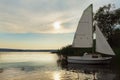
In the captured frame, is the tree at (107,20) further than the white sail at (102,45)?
Yes

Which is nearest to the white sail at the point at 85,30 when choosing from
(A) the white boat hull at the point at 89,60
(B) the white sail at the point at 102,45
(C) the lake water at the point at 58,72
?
(A) the white boat hull at the point at 89,60

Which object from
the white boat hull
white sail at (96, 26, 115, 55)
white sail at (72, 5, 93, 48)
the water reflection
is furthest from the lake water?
white sail at (72, 5, 93, 48)

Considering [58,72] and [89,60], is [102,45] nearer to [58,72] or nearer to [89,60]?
[89,60]

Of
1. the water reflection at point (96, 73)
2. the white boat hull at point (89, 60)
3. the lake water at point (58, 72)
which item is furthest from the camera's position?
the white boat hull at point (89, 60)

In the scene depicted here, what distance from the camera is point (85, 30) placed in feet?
179

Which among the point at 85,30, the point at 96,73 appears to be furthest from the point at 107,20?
the point at 96,73

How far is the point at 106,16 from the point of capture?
253 ft

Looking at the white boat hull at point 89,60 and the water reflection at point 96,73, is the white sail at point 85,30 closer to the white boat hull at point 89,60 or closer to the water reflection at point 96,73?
the white boat hull at point 89,60

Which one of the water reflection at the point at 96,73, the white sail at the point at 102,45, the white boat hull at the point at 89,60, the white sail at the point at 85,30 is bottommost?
the water reflection at the point at 96,73

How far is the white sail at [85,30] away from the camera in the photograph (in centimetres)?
5431

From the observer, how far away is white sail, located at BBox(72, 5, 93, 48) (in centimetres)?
5431

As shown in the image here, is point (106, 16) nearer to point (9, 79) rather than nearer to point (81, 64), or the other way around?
point (81, 64)

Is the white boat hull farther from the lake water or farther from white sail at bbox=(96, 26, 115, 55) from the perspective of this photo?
the lake water

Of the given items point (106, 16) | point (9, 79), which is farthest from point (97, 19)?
point (9, 79)
